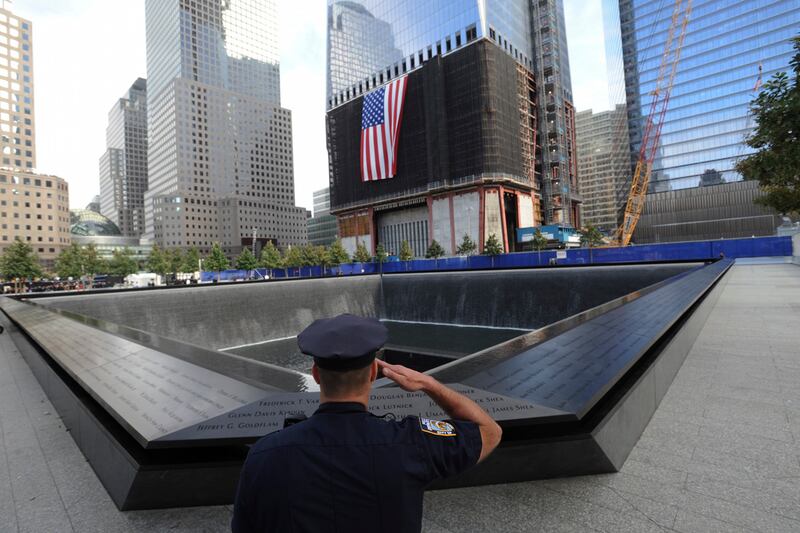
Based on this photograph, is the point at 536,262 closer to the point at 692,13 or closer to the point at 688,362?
the point at 688,362

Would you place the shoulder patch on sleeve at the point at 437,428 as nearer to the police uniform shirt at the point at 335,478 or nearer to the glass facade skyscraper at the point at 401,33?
the police uniform shirt at the point at 335,478

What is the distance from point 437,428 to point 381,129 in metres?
88.5

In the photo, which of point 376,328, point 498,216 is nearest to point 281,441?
point 376,328

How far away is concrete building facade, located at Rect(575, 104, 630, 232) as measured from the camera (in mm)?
145375

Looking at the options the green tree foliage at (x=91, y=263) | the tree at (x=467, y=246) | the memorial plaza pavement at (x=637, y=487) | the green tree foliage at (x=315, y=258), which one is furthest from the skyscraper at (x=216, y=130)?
the memorial plaza pavement at (x=637, y=487)

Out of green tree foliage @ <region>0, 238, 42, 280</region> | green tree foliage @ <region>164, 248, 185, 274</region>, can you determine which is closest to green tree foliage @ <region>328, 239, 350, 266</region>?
green tree foliage @ <region>164, 248, 185, 274</region>

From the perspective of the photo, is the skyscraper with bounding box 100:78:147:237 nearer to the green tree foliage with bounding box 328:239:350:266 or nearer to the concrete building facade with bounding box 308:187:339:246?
the concrete building facade with bounding box 308:187:339:246

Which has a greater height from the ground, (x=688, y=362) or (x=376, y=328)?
(x=376, y=328)

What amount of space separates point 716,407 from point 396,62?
9621cm

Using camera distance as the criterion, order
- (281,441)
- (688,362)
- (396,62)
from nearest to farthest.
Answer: (281,441)
(688,362)
(396,62)

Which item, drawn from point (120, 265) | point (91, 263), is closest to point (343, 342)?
point (91, 263)

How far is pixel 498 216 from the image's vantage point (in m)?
74.6

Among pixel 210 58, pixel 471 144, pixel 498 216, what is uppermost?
pixel 210 58

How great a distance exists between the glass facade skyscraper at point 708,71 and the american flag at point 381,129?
68.4 meters
